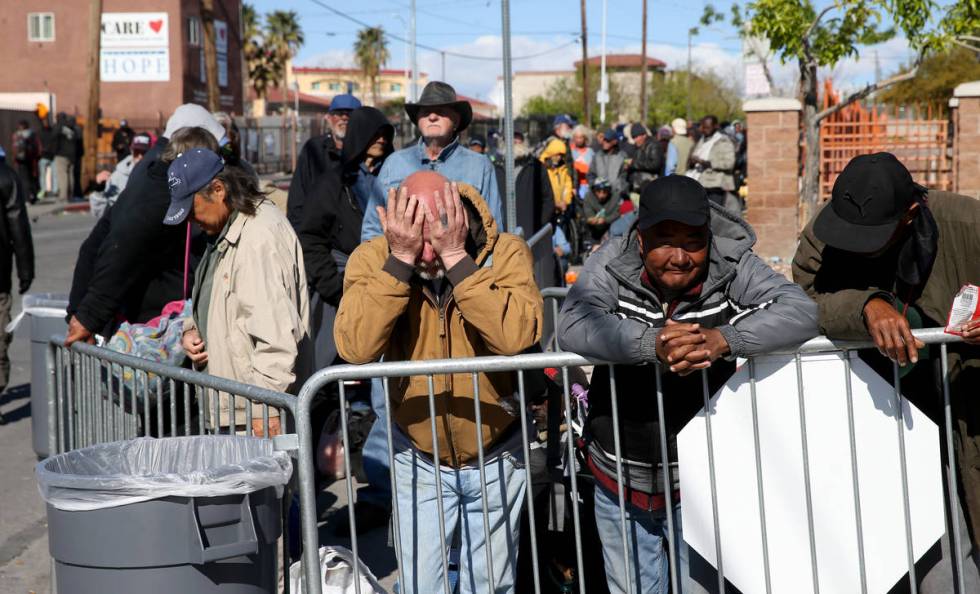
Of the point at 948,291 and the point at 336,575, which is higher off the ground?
the point at 948,291

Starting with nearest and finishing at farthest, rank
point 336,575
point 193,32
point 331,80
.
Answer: point 336,575
point 193,32
point 331,80

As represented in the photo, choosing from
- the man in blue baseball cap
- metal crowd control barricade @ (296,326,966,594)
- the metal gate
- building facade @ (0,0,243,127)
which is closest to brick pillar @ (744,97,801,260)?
the metal gate

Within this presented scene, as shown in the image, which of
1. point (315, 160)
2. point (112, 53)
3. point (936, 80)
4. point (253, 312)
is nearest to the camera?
point (253, 312)

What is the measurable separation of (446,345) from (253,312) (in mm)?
1172

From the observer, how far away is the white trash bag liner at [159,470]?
3275 mm

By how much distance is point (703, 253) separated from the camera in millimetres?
3480

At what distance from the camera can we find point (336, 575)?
154 inches

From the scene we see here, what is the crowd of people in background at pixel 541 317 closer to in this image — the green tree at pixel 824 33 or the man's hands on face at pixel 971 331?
the man's hands on face at pixel 971 331

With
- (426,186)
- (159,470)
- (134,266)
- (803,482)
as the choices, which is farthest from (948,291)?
(134,266)

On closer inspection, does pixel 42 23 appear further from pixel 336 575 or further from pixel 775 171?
pixel 336 575

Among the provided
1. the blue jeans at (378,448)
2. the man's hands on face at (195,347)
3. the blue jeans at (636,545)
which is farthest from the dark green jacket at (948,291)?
the man's hands on face at (195,347)

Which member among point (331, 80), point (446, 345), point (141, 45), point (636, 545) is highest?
point (331, 80)

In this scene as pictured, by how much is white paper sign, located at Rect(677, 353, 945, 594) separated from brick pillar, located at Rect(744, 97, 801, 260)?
12382 mm

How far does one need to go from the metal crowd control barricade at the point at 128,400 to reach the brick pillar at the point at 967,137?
13.1 meters
